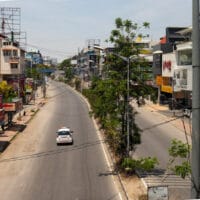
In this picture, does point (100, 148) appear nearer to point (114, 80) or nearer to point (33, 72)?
point (114, 80)

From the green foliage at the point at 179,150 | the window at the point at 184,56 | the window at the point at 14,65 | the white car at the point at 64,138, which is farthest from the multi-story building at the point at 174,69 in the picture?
the green foliage at the point at 179,150

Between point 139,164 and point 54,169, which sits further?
point 54,169

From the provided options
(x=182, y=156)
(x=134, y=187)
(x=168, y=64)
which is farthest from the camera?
(x=168, y=64)

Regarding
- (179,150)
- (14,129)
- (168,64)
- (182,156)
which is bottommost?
(14,129)

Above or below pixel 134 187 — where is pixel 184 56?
above

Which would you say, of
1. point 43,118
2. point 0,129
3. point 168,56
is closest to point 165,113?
point 168,56

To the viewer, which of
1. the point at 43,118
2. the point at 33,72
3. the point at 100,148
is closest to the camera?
the point at 100,148

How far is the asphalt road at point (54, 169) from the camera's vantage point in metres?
25.2

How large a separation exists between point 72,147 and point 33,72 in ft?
368

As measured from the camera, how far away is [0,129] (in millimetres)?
54531

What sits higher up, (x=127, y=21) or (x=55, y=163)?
(x=127, y=21)

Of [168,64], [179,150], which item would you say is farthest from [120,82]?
[168,64]

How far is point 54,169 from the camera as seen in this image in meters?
32.2

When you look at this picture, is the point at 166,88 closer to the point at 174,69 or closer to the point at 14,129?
the point at 174,69
